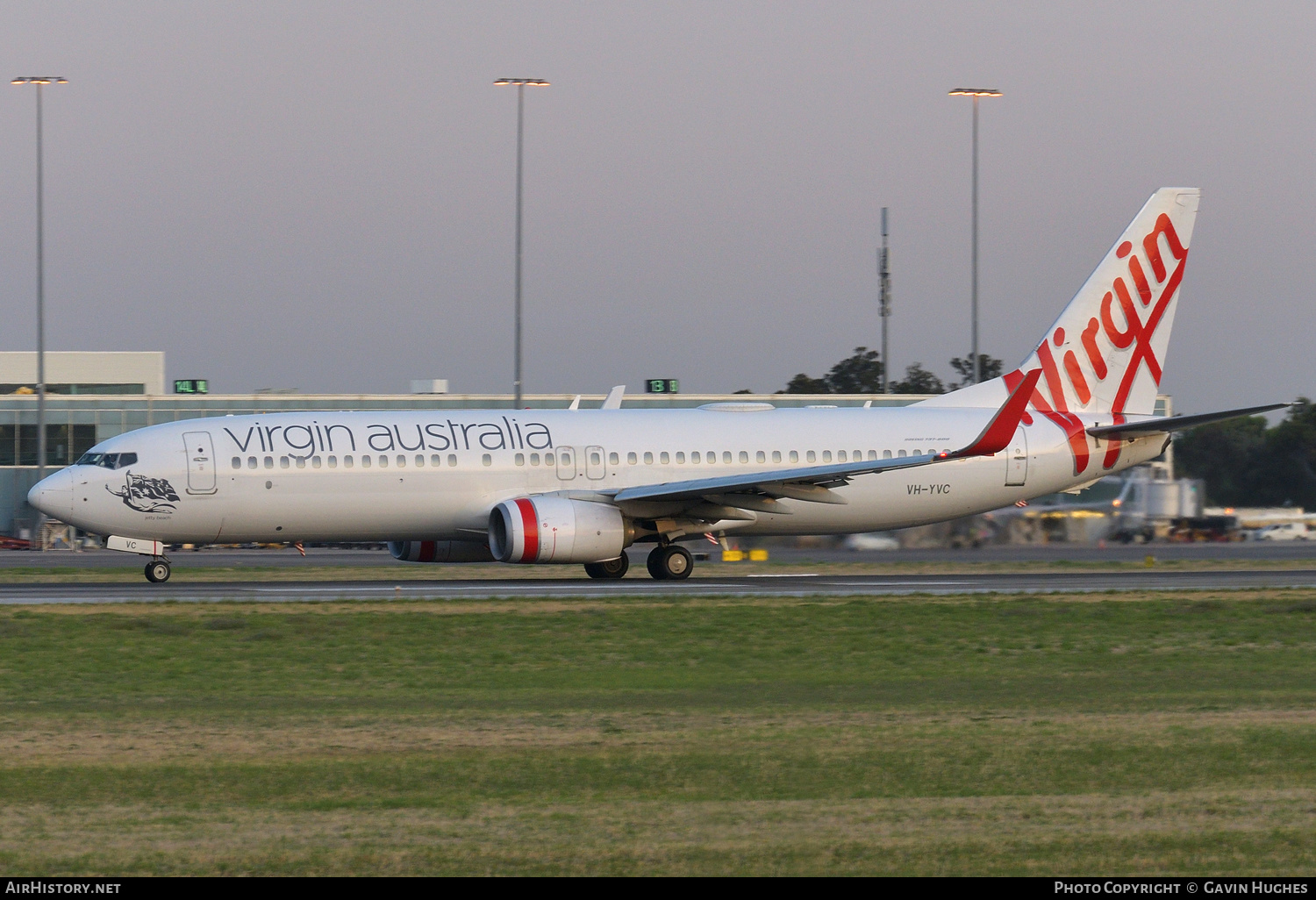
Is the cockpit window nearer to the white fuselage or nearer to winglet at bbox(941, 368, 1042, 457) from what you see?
the white fuselage

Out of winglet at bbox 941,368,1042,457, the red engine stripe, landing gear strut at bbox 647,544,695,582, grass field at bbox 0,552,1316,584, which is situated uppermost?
winglet at bbox 941,368,1042,457

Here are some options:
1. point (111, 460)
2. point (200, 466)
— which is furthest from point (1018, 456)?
point (111, 460)

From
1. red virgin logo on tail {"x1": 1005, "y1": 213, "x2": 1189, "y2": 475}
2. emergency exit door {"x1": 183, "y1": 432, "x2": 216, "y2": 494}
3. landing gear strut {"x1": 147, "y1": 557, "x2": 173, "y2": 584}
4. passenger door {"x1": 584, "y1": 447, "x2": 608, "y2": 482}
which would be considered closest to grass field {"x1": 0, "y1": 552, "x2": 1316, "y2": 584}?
landing gear strut {"x1": 147, "y1": 557, "x2": 173, "y2": 584}

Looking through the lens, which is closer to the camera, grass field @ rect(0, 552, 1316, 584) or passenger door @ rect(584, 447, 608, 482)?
passenger door @ rect(584, 447, 608, 482)

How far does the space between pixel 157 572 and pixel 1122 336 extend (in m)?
23.1

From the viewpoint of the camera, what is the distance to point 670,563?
34500mm

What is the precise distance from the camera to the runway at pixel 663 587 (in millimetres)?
28828

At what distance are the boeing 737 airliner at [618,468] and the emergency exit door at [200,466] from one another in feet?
0.12

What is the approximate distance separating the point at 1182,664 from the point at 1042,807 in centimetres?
955

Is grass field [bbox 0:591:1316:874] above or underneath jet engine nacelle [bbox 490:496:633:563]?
underneath

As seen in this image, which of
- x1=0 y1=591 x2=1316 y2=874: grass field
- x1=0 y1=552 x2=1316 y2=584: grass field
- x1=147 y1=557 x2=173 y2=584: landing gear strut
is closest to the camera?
x1=0 y1=591 x2=1316 y2=874: grass field

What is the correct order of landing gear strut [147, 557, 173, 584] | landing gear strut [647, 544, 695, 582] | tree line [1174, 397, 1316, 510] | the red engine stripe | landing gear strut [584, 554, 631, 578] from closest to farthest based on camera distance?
the red engine stripe → landing gear strut [147, 557, 173, 584] → landing gear strut [647, 544, 695, 582] → landing gear strut [584, 554, 631, 578] → tree line [1174, 397, 1316, 510]

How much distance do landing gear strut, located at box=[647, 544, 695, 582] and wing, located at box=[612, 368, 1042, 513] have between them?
143 centimetres

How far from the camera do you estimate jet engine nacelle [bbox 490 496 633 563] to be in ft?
105
